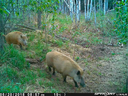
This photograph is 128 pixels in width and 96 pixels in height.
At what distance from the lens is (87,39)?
9844 millimetres

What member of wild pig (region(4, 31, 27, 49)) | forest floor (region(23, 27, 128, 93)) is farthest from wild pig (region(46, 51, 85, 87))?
wild pig (region(4, 31, 27, 49))

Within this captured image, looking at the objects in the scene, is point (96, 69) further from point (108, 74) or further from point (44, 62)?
point (44, 62)

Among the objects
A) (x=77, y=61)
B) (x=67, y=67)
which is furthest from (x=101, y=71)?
(x=67, y=67)

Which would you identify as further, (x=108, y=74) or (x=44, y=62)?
(x=44, y=62)

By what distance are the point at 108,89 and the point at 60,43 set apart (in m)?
3.92

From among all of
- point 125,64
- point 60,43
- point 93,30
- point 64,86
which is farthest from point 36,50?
point 93,30

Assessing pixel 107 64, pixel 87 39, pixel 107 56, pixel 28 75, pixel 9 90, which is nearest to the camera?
pixel 9 90

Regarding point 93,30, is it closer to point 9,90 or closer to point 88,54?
A: point 88,54

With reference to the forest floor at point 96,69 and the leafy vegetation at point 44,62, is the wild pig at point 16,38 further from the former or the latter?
the forest floor at point 96,69

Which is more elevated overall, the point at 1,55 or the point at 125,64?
the point at 1,55

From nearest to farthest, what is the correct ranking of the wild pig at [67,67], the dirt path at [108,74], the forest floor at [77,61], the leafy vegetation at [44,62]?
the leafy vegetation at [44,62] < the forest floor at [77,61] < the wild pig at [67,67] < the dirt path at [108,74]

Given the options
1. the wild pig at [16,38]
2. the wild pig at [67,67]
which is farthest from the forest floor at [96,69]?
the wild pig at [16,38]

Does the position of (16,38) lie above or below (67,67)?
above

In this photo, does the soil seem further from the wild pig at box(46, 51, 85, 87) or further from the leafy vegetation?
the wild pig at box(46, 51, 85, 87)
